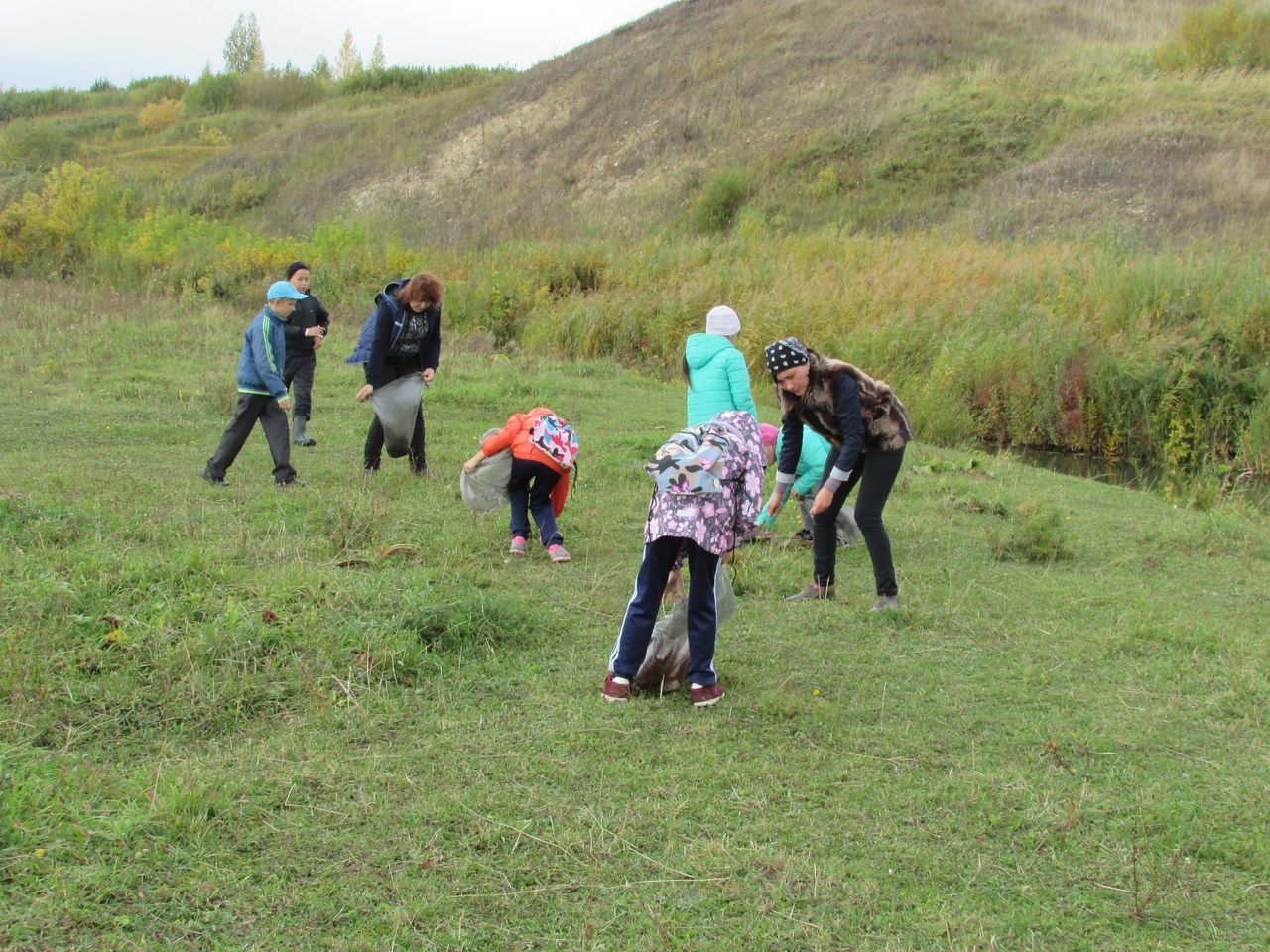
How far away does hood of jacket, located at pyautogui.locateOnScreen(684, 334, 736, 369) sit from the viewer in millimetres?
7688

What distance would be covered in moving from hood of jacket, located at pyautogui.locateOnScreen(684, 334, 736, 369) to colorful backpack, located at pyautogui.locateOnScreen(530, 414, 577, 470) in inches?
36.2

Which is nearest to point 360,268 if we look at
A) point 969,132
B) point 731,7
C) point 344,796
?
point 969,132

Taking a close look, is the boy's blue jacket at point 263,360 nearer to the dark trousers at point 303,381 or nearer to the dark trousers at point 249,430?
the dark trousers at point 249,430

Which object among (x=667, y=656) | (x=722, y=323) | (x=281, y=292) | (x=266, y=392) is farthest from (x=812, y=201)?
(x=667, y=656)

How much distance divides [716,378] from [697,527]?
8.84ft

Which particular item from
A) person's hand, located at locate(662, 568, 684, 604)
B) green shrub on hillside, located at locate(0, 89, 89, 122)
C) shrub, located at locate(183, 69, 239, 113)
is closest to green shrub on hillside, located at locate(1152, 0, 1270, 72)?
person's hand, located at locate(662, 568, 684, 604)

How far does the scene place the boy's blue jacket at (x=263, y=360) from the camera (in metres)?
9.23

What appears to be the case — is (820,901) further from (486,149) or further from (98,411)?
(486,149)

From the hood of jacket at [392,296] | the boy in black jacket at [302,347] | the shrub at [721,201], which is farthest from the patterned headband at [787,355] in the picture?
the shrub at [721,201]

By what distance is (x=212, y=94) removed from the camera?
65000 mm

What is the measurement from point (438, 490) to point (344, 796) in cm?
545

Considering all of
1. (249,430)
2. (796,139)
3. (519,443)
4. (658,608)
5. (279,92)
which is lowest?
(658,608)

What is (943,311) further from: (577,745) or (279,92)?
(279,92)

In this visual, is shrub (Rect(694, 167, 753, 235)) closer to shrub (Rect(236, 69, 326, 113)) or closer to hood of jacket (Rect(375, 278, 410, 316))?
hood of jacket (Rect(375, 278, 410, 316))
